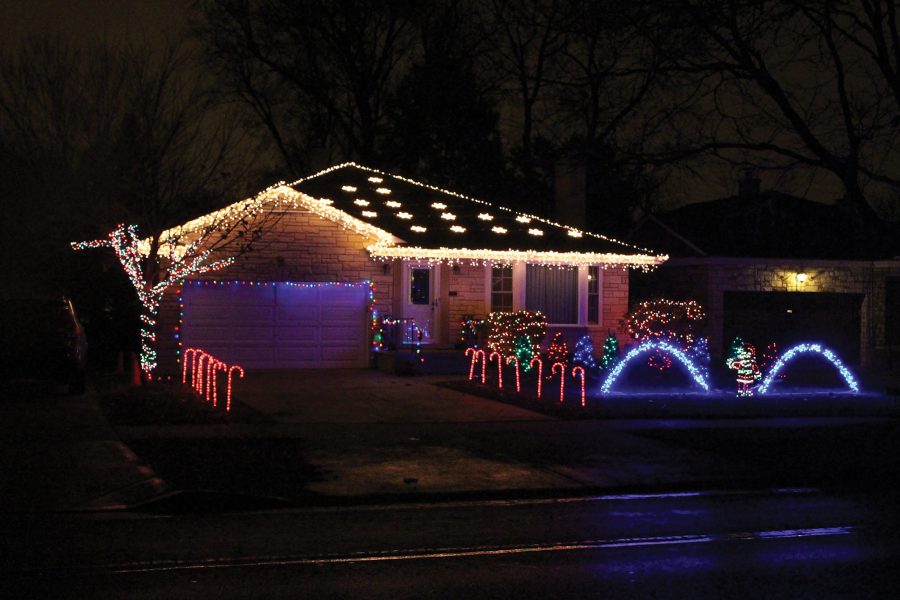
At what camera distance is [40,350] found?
60.6 feet

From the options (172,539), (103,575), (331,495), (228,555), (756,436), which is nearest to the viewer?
(103,575)

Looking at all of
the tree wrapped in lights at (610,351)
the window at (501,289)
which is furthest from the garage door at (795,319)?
the window at (501,289)

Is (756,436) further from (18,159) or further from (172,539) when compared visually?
(18,159)

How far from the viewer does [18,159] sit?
2527cm

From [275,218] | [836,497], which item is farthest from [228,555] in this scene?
[275,218]

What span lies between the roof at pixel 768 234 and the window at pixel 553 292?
4553mm

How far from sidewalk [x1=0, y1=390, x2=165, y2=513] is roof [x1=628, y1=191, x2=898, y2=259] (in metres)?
18.3

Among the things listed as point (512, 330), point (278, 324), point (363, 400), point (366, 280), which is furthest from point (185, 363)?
point (512, 330)

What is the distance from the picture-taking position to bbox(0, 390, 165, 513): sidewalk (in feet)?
34.5

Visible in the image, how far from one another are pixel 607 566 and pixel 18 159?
21.2 m

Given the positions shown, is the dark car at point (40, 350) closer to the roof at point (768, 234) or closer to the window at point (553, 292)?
the window at point (553, 292)

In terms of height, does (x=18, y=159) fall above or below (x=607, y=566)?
above

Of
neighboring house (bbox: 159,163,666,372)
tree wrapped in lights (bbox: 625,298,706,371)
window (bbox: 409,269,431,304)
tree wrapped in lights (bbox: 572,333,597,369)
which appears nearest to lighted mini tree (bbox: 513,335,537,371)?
tree wrapped in lights (bbox: 572,333,597,369)

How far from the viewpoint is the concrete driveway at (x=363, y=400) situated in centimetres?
1686
